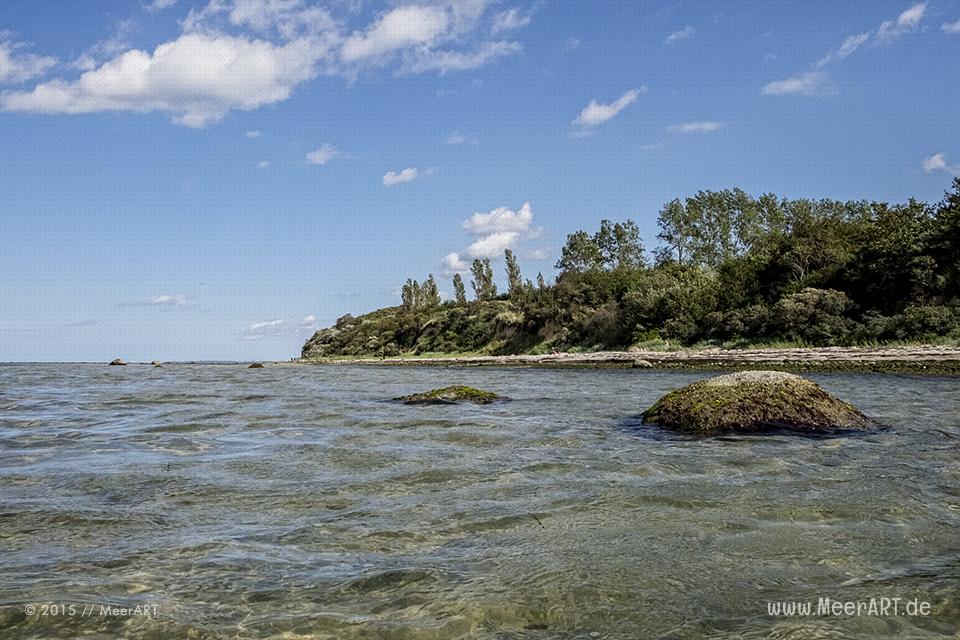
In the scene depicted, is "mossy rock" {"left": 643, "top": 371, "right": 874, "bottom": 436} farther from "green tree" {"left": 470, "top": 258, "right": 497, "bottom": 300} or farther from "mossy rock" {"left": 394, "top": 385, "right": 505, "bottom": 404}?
"green tree" {"left": 470, "top": 258, "right": 497, "bottom": 300}

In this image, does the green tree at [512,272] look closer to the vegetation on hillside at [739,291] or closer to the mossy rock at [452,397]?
the vegetation on hillside at [739,291]

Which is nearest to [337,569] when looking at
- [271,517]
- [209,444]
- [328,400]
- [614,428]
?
[271,517]

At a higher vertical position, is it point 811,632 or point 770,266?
point 770,266

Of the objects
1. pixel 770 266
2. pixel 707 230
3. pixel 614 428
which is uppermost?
pixel 707 230

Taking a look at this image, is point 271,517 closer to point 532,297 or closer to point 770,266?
point 770,266

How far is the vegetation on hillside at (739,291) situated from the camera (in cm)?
3600

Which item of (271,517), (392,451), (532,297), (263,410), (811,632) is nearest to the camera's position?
(811,632)

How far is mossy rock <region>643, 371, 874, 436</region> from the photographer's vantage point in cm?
964

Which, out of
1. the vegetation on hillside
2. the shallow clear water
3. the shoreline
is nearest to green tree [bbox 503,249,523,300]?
the vegetation on hillside

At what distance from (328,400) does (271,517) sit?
12.0 metres

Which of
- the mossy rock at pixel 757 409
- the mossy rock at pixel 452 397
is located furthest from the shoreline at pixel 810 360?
the mossy rock at pixel 452 397

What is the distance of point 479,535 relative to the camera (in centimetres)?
473

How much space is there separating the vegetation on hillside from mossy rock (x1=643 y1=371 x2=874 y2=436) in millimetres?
26924

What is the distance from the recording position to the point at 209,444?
9227 millimetres
